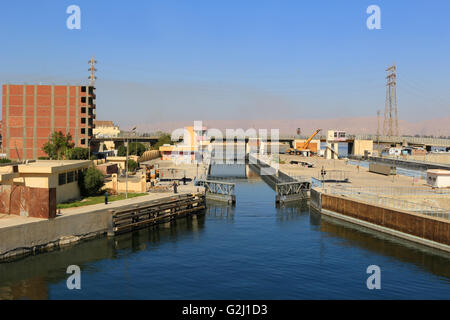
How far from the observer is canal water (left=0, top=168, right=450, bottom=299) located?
25844mm

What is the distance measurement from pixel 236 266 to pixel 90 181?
75.2 feet

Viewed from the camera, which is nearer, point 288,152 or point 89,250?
point 89,250

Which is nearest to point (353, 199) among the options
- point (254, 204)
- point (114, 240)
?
point (254, 204)

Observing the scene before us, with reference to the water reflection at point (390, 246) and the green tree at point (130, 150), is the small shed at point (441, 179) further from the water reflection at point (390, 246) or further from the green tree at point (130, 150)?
the green tree at point (130, 150)

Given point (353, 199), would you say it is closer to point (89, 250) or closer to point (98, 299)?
point (89, 250)

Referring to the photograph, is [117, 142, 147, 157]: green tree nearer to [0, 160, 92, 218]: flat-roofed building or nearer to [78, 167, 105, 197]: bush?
→ [0, 160, 92, 218]: flat-roofed building

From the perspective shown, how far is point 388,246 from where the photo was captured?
37.0 m

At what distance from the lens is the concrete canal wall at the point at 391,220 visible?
35.8m

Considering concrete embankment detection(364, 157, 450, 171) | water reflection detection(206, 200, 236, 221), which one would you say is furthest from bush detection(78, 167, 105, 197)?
concrete embankment detection(364, 157, 450, 171)

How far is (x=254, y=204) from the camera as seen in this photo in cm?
6056

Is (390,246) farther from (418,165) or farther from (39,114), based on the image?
(39,114)

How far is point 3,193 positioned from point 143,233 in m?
12.5

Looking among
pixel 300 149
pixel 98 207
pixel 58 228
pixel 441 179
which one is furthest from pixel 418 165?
pixel 300 149

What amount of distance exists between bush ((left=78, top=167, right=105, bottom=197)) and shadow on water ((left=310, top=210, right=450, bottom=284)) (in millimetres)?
23645
